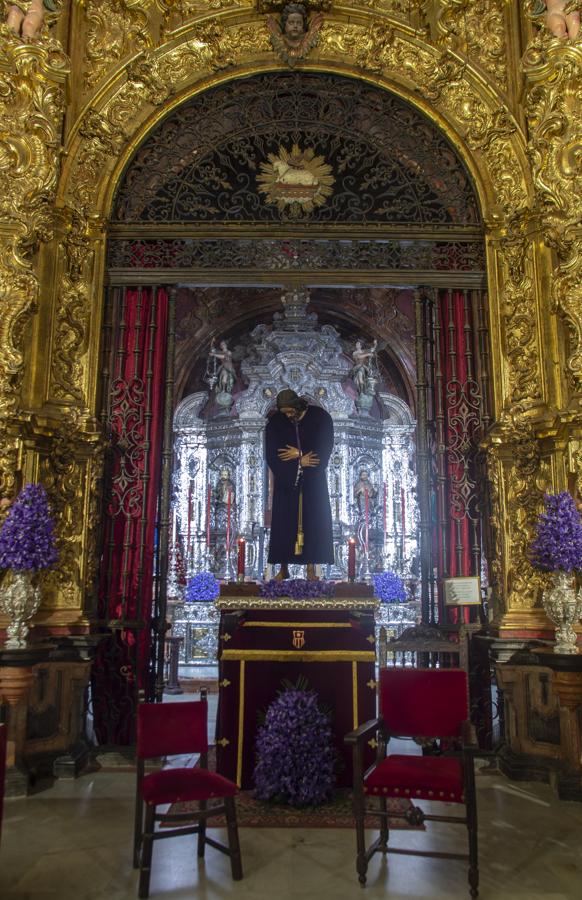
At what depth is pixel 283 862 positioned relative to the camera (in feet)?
15.2

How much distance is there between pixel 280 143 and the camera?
29.5 ft

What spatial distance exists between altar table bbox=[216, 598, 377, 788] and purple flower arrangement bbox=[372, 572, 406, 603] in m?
7.98

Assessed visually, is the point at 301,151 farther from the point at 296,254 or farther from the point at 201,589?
the point at 201,589

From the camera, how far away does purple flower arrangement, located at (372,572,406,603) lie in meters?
14.0

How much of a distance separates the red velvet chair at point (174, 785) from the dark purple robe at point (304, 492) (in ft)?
7.80

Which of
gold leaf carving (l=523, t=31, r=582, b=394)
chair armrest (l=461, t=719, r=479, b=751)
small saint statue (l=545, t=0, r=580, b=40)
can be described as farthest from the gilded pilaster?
small saint statue (l=545, t=0, r=580, b=40)

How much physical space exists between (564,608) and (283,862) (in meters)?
3.22

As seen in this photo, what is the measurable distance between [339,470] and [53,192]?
8601 millimetres

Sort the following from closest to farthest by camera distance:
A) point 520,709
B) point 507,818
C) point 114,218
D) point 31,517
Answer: point 507,818, point 31,517, point 520,709, point 114,218

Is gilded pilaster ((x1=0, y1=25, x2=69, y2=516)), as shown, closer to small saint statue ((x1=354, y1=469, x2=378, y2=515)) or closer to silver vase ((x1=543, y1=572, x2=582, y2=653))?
silver vase ((x1=543, y1=572, x2=582, y2=653))

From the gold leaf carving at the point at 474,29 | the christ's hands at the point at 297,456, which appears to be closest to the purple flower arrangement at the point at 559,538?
the christ's hands at the point at 297,456

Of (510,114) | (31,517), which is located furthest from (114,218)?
(510,114)

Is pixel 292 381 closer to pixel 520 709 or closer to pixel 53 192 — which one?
pixel 53 192

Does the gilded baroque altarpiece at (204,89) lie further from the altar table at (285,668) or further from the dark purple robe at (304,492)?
the altar table at (285,668)
